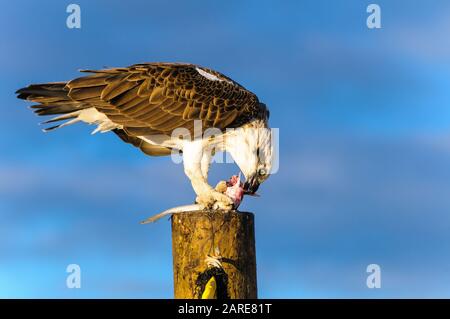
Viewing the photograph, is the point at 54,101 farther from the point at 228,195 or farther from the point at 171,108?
the point at 228,195

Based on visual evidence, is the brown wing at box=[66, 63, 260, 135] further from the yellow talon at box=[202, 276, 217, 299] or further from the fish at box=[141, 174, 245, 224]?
the yellow talon at box=[202, 276, 217, 299]

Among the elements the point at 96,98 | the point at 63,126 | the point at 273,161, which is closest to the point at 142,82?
the point at 96,98

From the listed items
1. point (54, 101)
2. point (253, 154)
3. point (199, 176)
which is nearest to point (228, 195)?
point (199, 176)

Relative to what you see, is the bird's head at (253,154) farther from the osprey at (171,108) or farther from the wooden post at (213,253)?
the wooden post at (213,253)

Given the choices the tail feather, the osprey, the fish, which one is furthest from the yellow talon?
the tail feather

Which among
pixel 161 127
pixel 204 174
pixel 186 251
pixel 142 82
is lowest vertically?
pixel 186 251

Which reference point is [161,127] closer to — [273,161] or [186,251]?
[273,161]

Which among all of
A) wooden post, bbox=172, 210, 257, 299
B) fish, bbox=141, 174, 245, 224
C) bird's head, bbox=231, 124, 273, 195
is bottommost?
wooden post, bbox=172, 210, 257, 299
